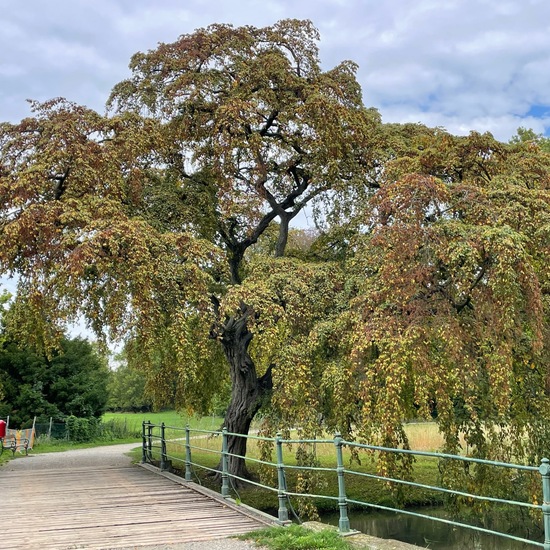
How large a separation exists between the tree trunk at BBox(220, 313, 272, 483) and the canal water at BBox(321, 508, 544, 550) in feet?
9.15

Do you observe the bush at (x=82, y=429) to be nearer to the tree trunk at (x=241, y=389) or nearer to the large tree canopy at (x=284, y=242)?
the large tree canopy at (x=284, y=242)

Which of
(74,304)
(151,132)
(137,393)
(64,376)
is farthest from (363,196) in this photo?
(137,393)

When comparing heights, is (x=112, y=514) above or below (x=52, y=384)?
below

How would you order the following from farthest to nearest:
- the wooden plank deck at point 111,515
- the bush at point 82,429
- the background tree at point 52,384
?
the background tree at point 52,384 → the bush at point 82,429 → the wooden plank deck at point 111,515

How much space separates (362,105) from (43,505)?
11.7m

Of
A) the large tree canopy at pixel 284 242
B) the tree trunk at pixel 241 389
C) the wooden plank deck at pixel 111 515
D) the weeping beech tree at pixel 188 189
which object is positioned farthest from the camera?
the tree trunk at pixel 241 389

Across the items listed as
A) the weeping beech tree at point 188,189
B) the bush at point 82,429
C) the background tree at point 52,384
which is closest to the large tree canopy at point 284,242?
the weeping beech tree at point 188,189

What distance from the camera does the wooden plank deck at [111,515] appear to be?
675 cm

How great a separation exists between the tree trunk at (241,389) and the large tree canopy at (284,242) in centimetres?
6

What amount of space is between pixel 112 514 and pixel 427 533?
7.61 m

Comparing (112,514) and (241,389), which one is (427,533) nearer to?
(241,389)

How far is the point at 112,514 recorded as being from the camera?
8.12 metres

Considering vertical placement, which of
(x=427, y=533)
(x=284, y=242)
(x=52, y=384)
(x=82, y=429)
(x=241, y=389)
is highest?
(x=284, y=242)

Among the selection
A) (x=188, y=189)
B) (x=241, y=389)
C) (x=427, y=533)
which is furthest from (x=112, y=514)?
(x=188, y=189)
